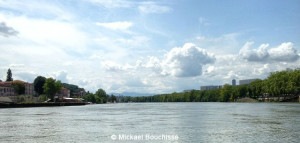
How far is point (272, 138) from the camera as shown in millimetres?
27766

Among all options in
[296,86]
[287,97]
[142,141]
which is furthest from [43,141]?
[287,97]

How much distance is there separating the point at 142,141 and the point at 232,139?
756 centimetres

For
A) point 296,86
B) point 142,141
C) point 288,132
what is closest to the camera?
point 142,141

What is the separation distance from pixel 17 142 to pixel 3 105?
107 meters

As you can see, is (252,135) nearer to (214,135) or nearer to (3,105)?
(214,135)

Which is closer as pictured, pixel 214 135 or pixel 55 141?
pixel 55 141

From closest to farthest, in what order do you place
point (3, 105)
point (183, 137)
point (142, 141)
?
point (142, 141) → point (183, 137) → point (3, 105)

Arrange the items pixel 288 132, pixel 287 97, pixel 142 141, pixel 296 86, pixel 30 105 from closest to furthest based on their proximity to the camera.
→ pixel 142 141
pixel 288 132
pixel 30 105
pixel 296 86
pixel 287 97

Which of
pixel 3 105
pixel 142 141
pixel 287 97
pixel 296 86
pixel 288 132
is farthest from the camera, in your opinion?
pixel 287 97

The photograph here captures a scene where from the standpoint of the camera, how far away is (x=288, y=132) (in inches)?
1241

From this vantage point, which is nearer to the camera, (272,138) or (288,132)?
(272,138)

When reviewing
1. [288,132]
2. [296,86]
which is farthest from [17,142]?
Result: [296,86]

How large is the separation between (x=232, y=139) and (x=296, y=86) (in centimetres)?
14269

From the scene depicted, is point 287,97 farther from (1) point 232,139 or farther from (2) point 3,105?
(1) point 232,139
